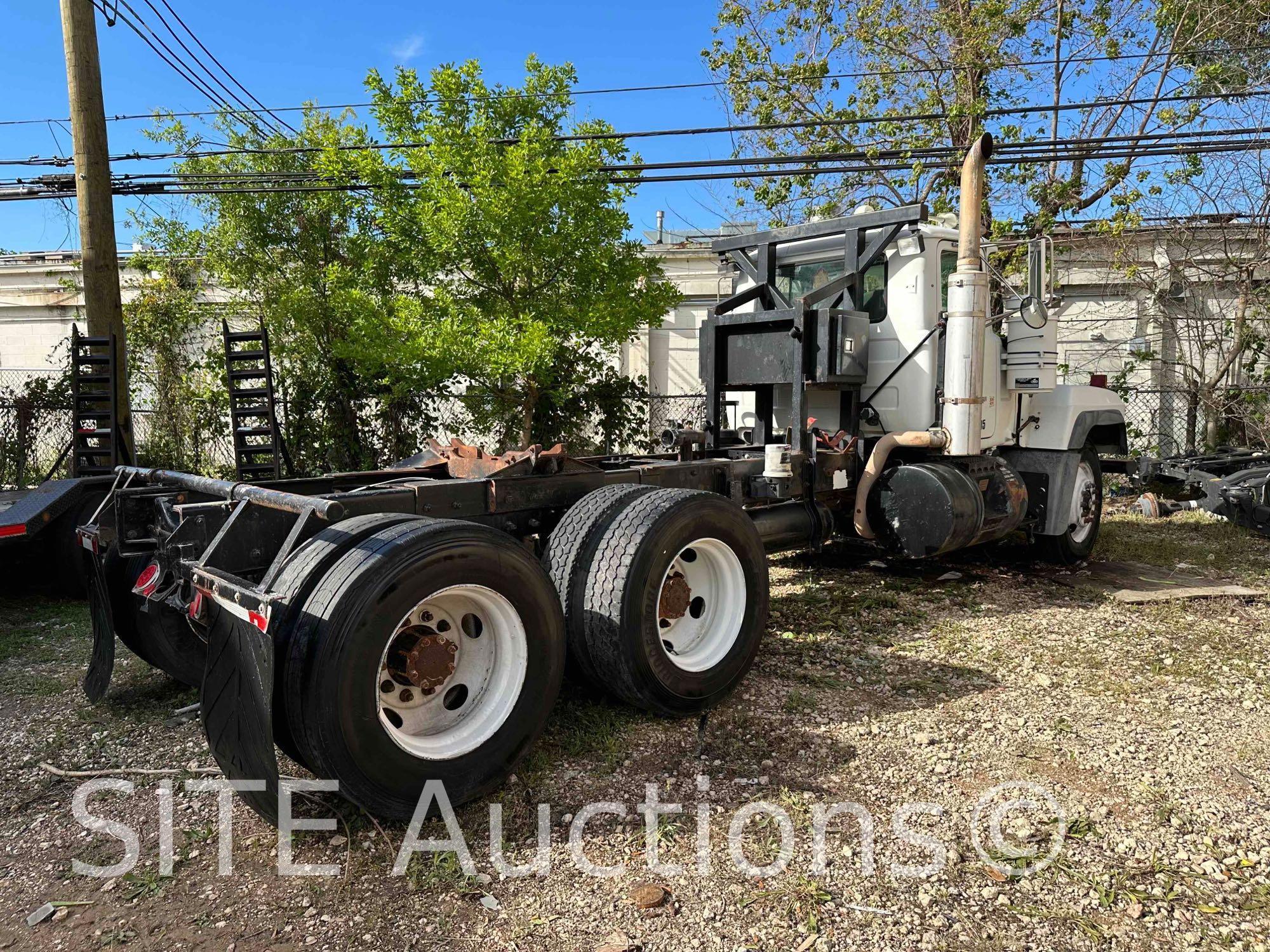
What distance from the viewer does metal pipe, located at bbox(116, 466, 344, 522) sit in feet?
8.84

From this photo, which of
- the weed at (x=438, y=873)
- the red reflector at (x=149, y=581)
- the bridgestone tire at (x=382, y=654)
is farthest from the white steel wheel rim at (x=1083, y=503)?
the red reflector at (x=149, y=581)

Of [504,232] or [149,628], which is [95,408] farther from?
[149,628]

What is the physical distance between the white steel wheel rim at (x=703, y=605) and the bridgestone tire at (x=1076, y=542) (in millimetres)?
4356

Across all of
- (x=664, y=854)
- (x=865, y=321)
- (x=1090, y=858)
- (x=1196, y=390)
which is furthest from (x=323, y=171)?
(x=1196, y=390)

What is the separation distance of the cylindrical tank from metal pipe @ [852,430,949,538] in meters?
0.07

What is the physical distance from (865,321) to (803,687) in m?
3.06

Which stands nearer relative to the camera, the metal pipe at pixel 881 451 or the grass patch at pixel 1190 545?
the metal pipe at pixel 881 451

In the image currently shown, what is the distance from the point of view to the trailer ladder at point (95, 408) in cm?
820

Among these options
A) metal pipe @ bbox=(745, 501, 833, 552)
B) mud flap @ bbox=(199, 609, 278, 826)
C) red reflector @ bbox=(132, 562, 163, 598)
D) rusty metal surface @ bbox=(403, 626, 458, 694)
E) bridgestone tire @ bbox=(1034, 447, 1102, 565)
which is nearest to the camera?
mud flap @ bbox=(199, 609, 278, 826)

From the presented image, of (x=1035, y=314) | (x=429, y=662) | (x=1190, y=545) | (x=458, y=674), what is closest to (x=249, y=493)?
(x=429, y=662)

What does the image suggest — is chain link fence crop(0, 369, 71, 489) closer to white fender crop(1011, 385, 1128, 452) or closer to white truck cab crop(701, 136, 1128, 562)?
white truck cab crop(701, 136, 1128, 562)

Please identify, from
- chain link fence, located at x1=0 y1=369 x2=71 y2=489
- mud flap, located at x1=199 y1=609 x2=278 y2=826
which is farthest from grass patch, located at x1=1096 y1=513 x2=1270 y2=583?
chain link fence, located at x1=0 y1=369 x2=71 y2=489

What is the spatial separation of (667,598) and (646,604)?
0.28 meters

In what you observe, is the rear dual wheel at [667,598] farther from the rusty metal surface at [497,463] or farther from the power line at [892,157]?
the power line at [892,157]
